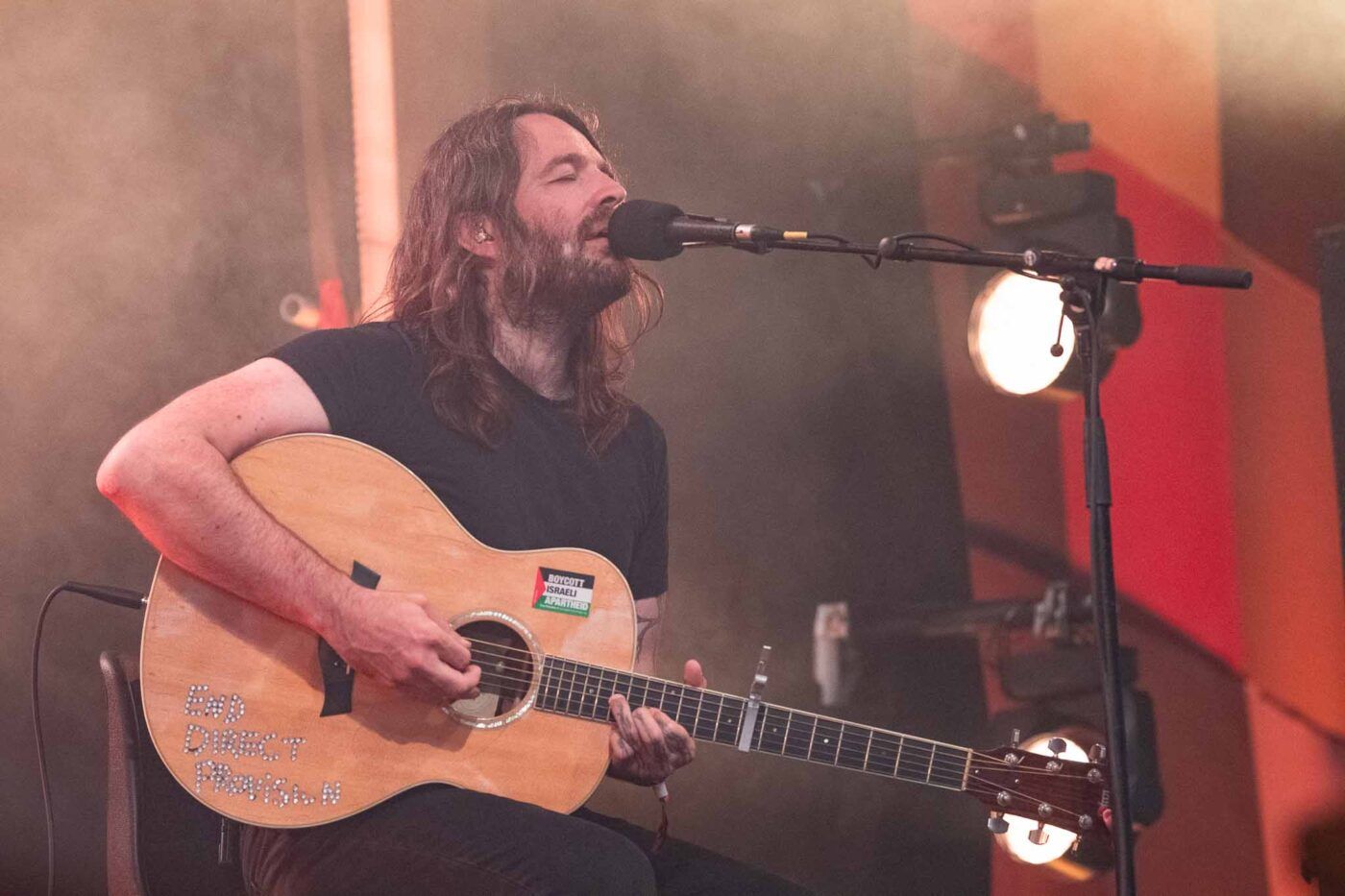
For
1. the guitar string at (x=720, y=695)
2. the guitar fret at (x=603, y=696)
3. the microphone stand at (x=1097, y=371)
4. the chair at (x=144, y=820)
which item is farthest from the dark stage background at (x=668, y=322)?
the microphone stand at (x=1097, y=371)

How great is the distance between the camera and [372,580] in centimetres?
223

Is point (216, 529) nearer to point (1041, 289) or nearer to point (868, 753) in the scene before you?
point (868, 753)

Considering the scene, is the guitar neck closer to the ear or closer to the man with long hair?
the man with long hair

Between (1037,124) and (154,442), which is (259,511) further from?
(1037,124)

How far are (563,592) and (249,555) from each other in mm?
574

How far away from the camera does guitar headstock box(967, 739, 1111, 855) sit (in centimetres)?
235

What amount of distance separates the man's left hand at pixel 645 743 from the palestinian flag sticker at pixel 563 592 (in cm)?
18

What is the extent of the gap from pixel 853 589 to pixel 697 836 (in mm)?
877

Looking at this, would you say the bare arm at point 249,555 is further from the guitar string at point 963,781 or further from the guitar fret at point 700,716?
the guitar fret at point 700,716

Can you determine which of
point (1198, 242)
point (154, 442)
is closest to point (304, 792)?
point (154, 442)

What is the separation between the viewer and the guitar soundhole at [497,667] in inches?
89.4

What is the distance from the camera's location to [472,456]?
2521 mm

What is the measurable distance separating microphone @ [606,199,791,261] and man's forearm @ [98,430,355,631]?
802mm

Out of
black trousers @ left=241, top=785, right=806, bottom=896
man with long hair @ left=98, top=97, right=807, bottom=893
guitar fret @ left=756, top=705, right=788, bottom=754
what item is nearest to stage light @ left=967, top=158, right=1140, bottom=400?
man with long hair @ left=98, top=97, right=807, bottom=893
